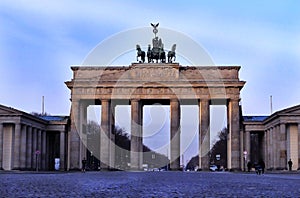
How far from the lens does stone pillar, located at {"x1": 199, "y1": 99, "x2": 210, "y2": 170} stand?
273ft

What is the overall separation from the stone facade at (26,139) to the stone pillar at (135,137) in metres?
9.12

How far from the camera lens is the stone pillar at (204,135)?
273 ft

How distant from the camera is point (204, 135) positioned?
273 feet

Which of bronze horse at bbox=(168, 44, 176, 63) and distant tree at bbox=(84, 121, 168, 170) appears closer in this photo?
bronze horse at bbox=(168, 44, 176, 63)

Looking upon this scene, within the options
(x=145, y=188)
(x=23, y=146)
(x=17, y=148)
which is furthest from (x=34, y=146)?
(x=145, y=188)

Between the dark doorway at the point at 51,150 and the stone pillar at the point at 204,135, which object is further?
the dark doorway at the point at 51,150

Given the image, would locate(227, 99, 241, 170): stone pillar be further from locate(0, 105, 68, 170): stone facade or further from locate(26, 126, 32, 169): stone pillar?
locate(26, 126, 32, 169): stone pillar

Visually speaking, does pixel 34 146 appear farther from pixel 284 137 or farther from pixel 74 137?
pixel 284 137

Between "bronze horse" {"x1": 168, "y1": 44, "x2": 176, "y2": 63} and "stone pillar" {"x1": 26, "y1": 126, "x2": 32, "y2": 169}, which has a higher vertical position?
"bronze horse" {"x1": 168, "y1": 44, "x2": 176, "y2": 63}

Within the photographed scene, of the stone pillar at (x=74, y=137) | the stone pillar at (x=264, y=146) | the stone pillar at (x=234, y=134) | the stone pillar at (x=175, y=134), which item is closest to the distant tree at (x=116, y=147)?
the stone pillar at (x=74, y=137)

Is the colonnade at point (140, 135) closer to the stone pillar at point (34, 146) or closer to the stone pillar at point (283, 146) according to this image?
the stone pillar at point (34, 146)

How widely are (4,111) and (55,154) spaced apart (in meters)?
21.6

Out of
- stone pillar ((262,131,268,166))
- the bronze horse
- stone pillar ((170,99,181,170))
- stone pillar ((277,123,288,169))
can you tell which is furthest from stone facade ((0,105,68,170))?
stone pillar ((277,123,288,169))

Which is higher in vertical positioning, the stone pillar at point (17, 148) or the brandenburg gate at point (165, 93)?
the brandenburg gate at point (165, 93)
